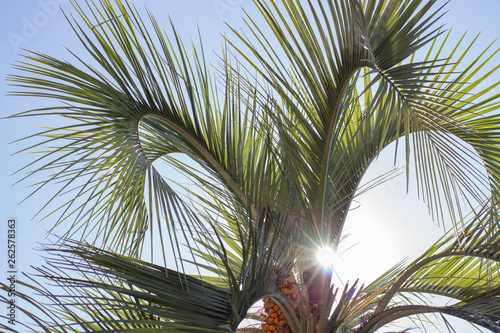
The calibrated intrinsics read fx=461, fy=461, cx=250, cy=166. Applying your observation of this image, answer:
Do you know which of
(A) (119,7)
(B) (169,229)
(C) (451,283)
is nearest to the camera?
(B) (169,229)

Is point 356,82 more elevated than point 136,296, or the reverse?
point 356,82

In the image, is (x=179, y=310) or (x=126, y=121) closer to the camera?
(x=179, y=310)

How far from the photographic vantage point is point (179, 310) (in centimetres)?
124

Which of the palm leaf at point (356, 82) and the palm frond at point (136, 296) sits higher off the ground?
the palm leaf at point (356, 82)

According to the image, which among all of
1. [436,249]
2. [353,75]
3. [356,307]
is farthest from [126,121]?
[436,249]

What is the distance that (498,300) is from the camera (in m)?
1.80

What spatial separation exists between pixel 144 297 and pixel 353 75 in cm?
112

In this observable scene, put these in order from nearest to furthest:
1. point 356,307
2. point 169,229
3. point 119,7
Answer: point 169,229
point 119,7
point 356,307

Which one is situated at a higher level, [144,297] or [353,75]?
[353,75]

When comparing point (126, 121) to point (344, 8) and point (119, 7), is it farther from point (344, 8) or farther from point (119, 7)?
point (344, 8)

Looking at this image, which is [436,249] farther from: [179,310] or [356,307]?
[179,310]

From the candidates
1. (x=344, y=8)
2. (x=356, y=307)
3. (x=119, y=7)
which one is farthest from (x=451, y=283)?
(x=119, y=7)

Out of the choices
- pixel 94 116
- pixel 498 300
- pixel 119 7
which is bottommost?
pixel 498 300

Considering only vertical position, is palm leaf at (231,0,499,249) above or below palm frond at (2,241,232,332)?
above
